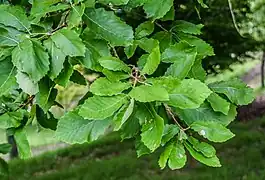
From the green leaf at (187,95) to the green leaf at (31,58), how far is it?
32cm

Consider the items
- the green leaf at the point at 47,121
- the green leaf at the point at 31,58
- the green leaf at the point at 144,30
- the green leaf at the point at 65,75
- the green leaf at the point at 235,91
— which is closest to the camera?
the green leaf at the point at 31,58

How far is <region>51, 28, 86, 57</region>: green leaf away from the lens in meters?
1.12

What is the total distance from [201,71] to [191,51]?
163 mm

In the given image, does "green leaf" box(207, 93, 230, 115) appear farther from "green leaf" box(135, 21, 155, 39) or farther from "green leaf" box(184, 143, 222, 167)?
"green leaf" box(135, 21, 155, 39)

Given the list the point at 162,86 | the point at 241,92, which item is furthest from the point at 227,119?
the point at 162,86

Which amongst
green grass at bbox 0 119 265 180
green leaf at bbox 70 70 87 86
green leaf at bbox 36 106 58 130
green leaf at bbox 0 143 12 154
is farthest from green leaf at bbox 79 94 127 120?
green grass at bbox 0 119 265 180

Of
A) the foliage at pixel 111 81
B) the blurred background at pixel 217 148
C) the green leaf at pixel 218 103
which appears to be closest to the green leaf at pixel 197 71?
the foliage at pixel 111 81

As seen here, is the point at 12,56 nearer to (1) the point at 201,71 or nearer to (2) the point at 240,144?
(1) the point at 201,71

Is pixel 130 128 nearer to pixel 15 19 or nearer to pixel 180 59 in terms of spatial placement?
pixel 180 59

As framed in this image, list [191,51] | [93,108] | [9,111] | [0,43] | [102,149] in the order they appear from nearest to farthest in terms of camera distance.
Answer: [93,108] → [0,43] → [191,51] → [9,111] → [102,149]

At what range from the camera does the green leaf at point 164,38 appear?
62.2 inches

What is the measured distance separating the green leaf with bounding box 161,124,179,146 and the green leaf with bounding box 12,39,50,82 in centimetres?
34

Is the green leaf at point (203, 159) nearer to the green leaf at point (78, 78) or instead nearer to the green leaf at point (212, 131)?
the green leaf at point (212, 131)

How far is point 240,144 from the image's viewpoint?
795cm
